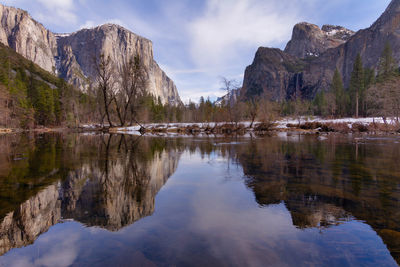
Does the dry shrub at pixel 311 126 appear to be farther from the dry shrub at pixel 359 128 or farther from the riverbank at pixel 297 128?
the dry shrub at pixel 359 128

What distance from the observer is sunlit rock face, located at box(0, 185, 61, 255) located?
10.1ft

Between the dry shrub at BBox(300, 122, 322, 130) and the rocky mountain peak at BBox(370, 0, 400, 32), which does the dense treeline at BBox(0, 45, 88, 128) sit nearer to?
the dry shrub at BBox(300, 122, 322, 130)

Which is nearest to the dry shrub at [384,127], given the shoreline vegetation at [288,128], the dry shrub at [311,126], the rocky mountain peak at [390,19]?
the shoreline vegetation at [288,128]

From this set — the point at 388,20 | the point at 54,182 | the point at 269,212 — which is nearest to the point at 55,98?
the point at 54,182

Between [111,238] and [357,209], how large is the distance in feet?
13.9

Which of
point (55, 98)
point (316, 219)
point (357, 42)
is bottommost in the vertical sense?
point (316, 219)

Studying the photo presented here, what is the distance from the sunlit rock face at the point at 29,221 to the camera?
3.07m

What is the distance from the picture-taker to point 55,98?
7319cm

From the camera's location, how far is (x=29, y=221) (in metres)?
3.61

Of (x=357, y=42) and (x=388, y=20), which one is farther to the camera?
(x=357, y=42)

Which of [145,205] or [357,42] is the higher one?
[357,42]

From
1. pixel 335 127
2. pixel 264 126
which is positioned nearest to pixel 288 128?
pixel 264 126

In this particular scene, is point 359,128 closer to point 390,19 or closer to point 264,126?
point 264,126

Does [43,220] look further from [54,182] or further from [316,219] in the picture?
[316,219]
